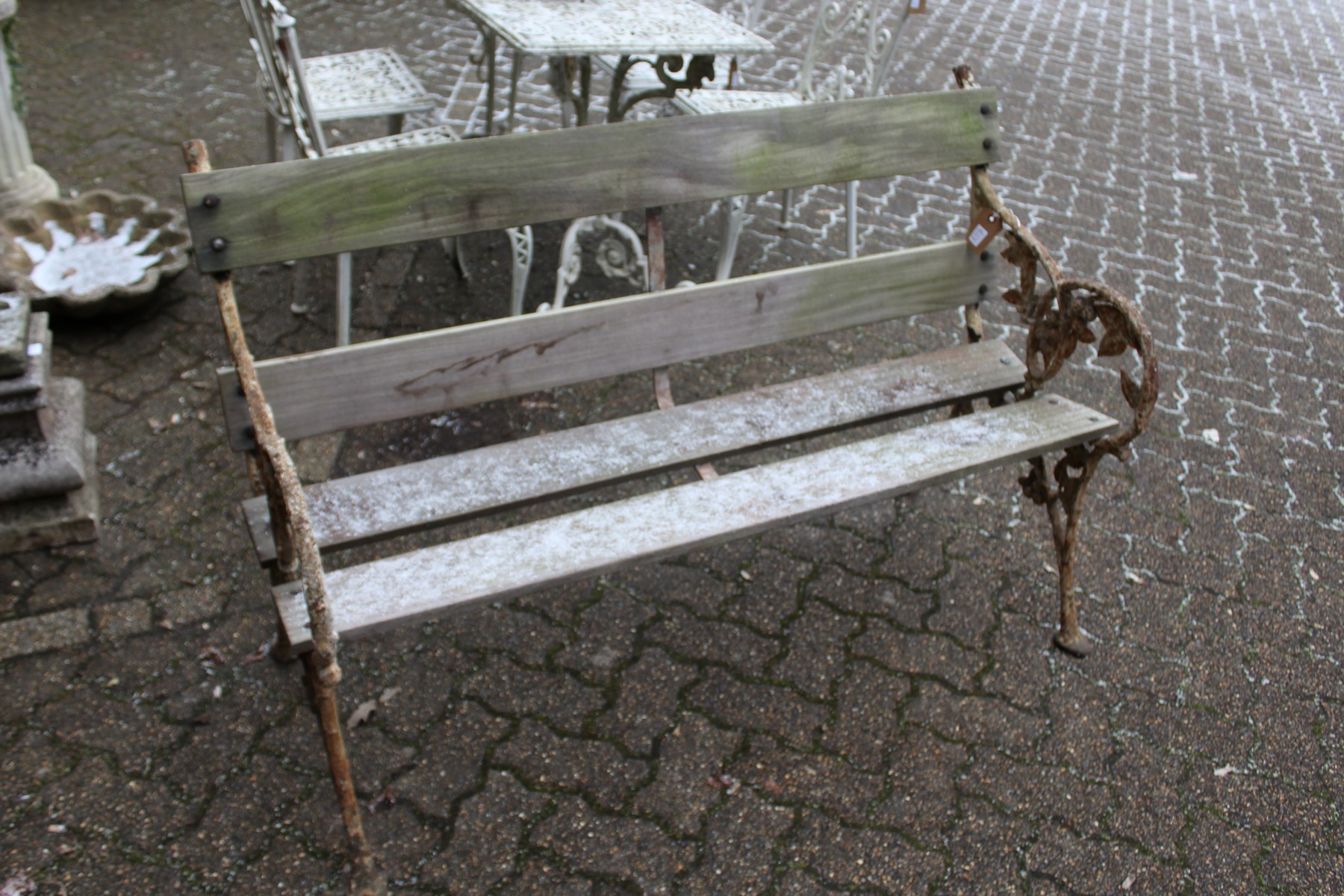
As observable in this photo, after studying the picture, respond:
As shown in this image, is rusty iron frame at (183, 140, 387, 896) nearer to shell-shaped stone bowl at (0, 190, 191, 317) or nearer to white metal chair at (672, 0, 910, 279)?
shell-shaped stone bowl at (0, 190, 191, 317)

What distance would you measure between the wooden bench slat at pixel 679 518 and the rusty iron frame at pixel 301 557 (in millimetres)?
121

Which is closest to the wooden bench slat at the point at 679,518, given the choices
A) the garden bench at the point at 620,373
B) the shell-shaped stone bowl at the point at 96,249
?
the garden bench at the point at 620,373

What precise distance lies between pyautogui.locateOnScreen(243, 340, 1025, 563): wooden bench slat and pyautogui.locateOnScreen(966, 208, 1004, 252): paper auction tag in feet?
0.97

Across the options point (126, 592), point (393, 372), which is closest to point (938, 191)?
point (393, 372)

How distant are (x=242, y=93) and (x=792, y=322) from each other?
14.2 ft

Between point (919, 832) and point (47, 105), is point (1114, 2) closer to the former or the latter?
point (47, 105)

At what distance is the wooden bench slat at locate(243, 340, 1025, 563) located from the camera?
217 centimetres

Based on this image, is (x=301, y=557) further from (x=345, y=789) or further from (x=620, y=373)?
(x=620, y=373)

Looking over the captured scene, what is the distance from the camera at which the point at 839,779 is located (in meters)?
2.37

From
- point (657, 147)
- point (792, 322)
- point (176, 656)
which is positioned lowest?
point (176, 656)

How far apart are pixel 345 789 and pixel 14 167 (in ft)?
11.0

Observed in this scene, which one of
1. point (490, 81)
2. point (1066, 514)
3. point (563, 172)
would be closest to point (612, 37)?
point (490, 81)

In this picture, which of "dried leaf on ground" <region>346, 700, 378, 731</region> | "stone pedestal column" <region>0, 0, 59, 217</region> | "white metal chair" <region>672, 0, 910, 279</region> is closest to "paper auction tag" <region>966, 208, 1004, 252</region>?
"white metal chair" <region>672, 0, 910, 279</region>

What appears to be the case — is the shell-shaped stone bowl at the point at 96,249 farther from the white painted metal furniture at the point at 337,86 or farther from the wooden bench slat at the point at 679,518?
the wooden bench slat at the point at 679,518
